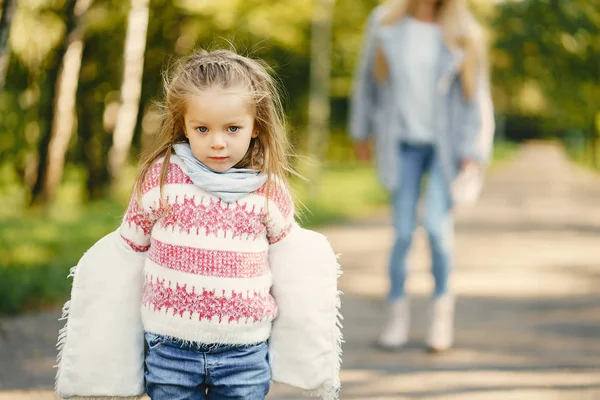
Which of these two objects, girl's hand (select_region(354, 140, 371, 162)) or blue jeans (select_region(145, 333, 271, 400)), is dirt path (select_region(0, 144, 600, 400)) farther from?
blue jeans (select_region(145, 333, 271, 400))

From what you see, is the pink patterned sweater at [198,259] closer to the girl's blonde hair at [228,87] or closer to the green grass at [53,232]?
the girl's blonde hair at [228,87]

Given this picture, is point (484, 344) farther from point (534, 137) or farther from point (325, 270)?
point (534, 137)

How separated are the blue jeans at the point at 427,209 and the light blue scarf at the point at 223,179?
2132mm

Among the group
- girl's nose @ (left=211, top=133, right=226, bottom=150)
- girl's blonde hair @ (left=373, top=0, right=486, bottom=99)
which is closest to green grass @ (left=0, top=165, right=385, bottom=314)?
girl's nose @ (left=211, top=133, right=226, bottom=150)

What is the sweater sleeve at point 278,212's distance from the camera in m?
2.29

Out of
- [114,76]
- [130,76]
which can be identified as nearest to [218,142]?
[130,76]

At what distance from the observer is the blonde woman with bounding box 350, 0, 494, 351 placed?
421 cm

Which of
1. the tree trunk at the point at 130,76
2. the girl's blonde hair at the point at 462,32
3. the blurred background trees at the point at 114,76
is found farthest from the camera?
the tree trunk at the point at 130,76

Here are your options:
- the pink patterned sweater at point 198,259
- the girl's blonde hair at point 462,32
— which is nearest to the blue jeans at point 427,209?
the girl's blonde hair at point 462,32

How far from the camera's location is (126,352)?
2336 mm

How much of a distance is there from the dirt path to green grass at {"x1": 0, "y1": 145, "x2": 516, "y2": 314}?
1.38 ft

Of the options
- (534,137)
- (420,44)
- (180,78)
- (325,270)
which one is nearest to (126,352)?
(325,270)

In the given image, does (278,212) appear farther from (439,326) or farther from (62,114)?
(62,114)

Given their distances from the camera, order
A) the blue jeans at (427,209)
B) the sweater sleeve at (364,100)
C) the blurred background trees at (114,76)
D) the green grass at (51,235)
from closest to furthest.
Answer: the blue jeans at (427,209) → the sweater sleeve at (364,100) → the green grass at (51,235) → the blurred background trees at (114,76)
